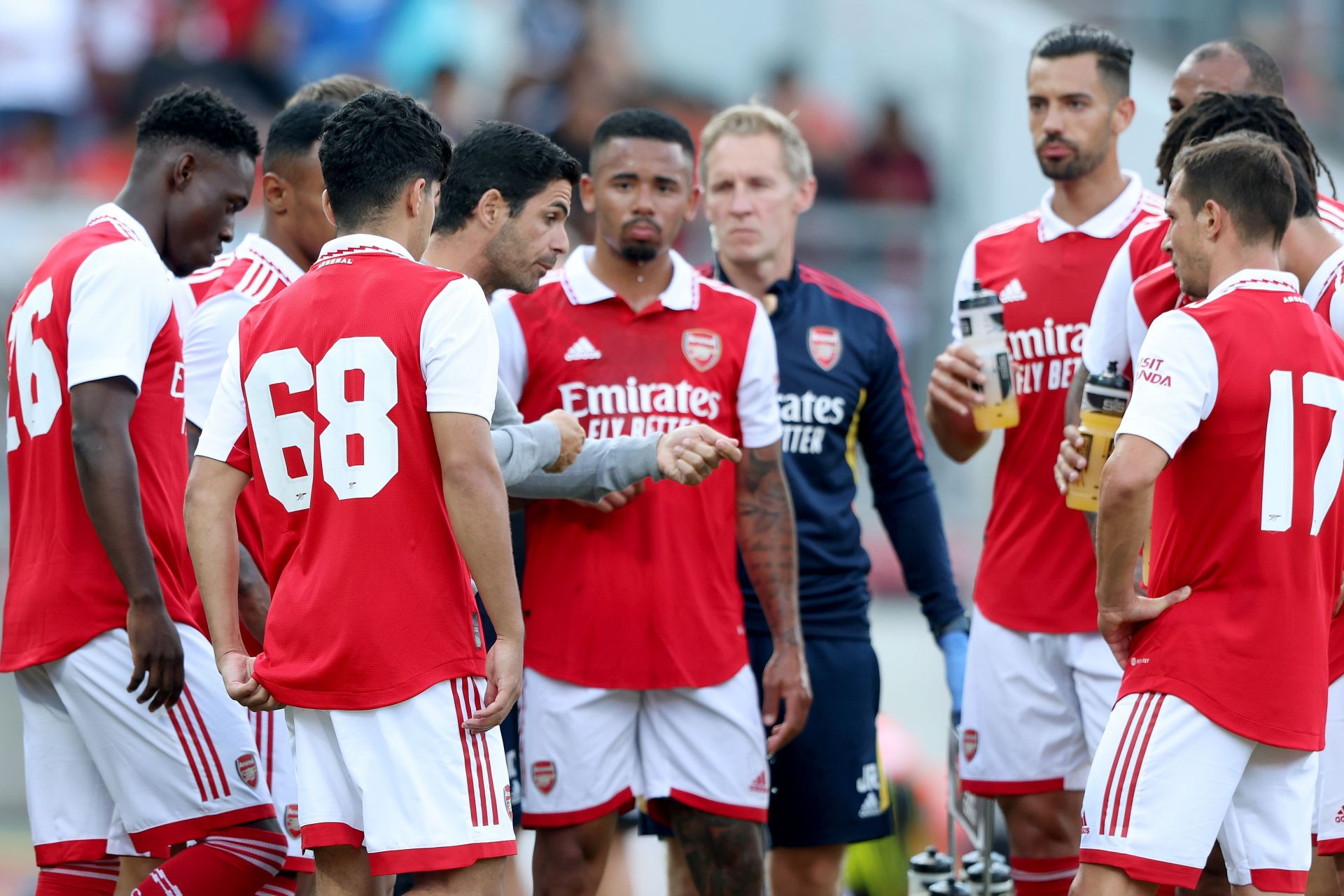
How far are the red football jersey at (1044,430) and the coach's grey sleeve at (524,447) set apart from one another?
177 centimetres

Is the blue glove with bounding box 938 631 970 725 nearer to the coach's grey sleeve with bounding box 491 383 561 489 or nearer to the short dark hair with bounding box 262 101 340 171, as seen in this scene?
the coach's grey sleeve with bounding box 491 383 561 489

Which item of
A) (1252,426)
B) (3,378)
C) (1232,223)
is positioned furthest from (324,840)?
(3,378)

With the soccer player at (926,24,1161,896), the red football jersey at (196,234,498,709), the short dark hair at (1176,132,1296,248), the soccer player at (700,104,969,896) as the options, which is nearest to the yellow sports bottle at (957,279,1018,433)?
the soccer player at (926,24,1161,896)

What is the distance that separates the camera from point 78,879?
13.9ft

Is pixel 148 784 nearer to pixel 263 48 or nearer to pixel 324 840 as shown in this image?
pixel 324 840

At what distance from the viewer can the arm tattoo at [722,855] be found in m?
4.59

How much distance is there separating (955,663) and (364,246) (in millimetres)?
2904

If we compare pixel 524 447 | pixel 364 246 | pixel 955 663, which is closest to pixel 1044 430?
pixel 955 663

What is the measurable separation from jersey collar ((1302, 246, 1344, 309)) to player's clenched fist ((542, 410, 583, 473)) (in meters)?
1.91

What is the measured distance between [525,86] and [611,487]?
8.94m

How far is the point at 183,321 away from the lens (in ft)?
14.9

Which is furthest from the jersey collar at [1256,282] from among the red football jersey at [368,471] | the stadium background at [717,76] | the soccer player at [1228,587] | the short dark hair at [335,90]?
the stadium background at [717,76]

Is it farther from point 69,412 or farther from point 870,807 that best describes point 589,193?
point 870,807

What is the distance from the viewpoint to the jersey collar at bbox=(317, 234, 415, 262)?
3449 millimetres
